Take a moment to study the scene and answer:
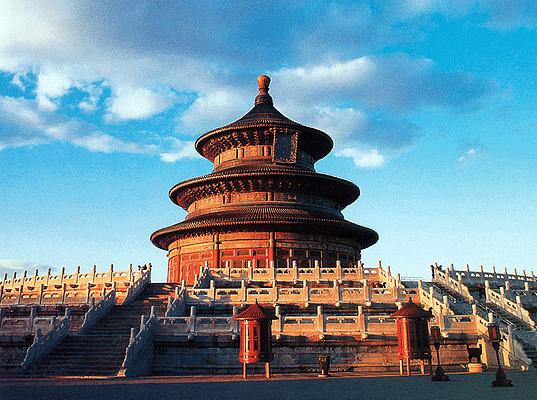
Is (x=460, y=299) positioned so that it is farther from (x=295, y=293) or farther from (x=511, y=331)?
(x=295, y=293)

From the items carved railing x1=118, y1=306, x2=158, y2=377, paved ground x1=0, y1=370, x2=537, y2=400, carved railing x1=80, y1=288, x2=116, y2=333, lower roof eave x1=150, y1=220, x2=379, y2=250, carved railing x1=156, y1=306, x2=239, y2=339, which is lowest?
paved ground x1=0, y1=370, x2=537, y2=400

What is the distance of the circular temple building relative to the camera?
39031mm

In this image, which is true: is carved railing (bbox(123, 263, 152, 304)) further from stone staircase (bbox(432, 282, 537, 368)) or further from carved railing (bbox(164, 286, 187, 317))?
stone staircase (bbox(432, 282, 537, 368))

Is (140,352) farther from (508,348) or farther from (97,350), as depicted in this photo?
(508,348)

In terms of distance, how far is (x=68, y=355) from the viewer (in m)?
20.0

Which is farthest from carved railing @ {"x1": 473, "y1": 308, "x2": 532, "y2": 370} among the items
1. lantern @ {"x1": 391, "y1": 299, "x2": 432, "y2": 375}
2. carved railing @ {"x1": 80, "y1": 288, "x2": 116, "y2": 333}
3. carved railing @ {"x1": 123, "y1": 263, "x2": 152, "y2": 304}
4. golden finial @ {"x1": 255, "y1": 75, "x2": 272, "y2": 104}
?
golden finial @ {"x1": 255, "y1": 75, "x2": 272, "y2": 104}

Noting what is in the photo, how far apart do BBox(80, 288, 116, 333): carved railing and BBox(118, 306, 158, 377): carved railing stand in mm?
3445

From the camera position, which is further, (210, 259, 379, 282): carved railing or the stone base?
(210, 259, 379, 282): carved railing

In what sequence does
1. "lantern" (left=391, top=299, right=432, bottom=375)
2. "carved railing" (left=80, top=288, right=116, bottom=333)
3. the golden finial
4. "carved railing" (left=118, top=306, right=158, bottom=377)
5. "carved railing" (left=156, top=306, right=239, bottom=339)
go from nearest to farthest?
"lantern" (left=391, top=299, right=432, bottom=375) → "carved railing" (left=118, top=306, right=158, bottom=377) → "carved railing" (left=156, top=306, right=239, bottom=339) → "carved railing" (left=80, top=288, right=116, bottom=333) → the golden finial

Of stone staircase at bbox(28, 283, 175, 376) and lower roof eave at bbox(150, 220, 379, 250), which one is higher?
lower roof eave at bbox(150, 220, 379, 250)

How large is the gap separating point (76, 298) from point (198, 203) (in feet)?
60.4

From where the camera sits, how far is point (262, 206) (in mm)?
40719

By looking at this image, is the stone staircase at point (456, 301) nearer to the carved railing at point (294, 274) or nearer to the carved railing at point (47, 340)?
the carved railing at point (294, 274)

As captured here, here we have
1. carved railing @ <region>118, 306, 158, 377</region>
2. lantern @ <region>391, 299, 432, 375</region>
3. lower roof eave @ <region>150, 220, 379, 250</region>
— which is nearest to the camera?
lantern @ <region>391, 299, 432, 375</region>
